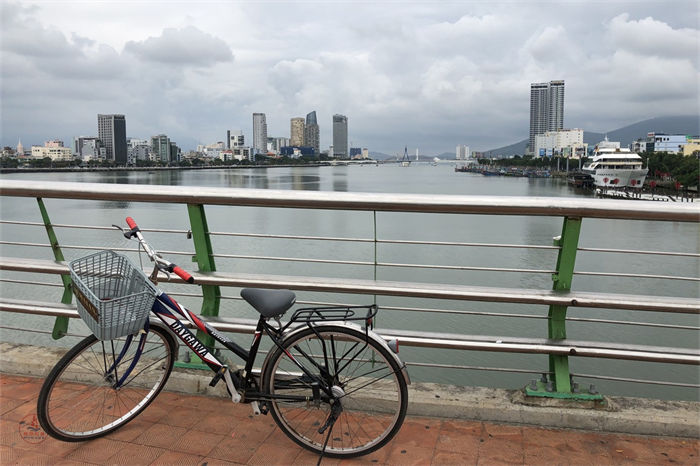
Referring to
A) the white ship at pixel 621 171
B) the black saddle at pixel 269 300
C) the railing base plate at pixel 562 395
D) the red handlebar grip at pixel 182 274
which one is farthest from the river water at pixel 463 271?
the white ship at pixel 621 171

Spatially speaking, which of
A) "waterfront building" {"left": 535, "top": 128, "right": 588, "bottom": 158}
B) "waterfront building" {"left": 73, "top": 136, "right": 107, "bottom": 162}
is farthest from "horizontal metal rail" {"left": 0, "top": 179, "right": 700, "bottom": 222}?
"waterfront building" {"left": 535, "top": 128, "right": 588, "bottom": 158}

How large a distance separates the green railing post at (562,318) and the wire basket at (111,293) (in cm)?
200

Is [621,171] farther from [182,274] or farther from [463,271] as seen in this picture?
[182,274]

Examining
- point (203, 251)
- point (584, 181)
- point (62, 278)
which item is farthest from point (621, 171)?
point (62, 278)

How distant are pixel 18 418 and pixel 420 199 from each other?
2.38 metres

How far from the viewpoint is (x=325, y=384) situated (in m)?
2.53

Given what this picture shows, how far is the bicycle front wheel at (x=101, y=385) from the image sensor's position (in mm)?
2588

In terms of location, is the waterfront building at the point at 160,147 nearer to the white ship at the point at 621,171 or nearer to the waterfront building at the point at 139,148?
the waterfront building at the point at 139,148

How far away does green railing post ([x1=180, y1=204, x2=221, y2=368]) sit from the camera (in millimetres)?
3119

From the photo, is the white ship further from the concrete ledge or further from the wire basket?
the wire basket

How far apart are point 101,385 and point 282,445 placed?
1036 millimetres

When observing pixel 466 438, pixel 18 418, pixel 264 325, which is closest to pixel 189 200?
pixel 264 325

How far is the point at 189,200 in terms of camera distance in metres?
2.98

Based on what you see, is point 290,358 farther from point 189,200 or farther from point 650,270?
point 650,270
